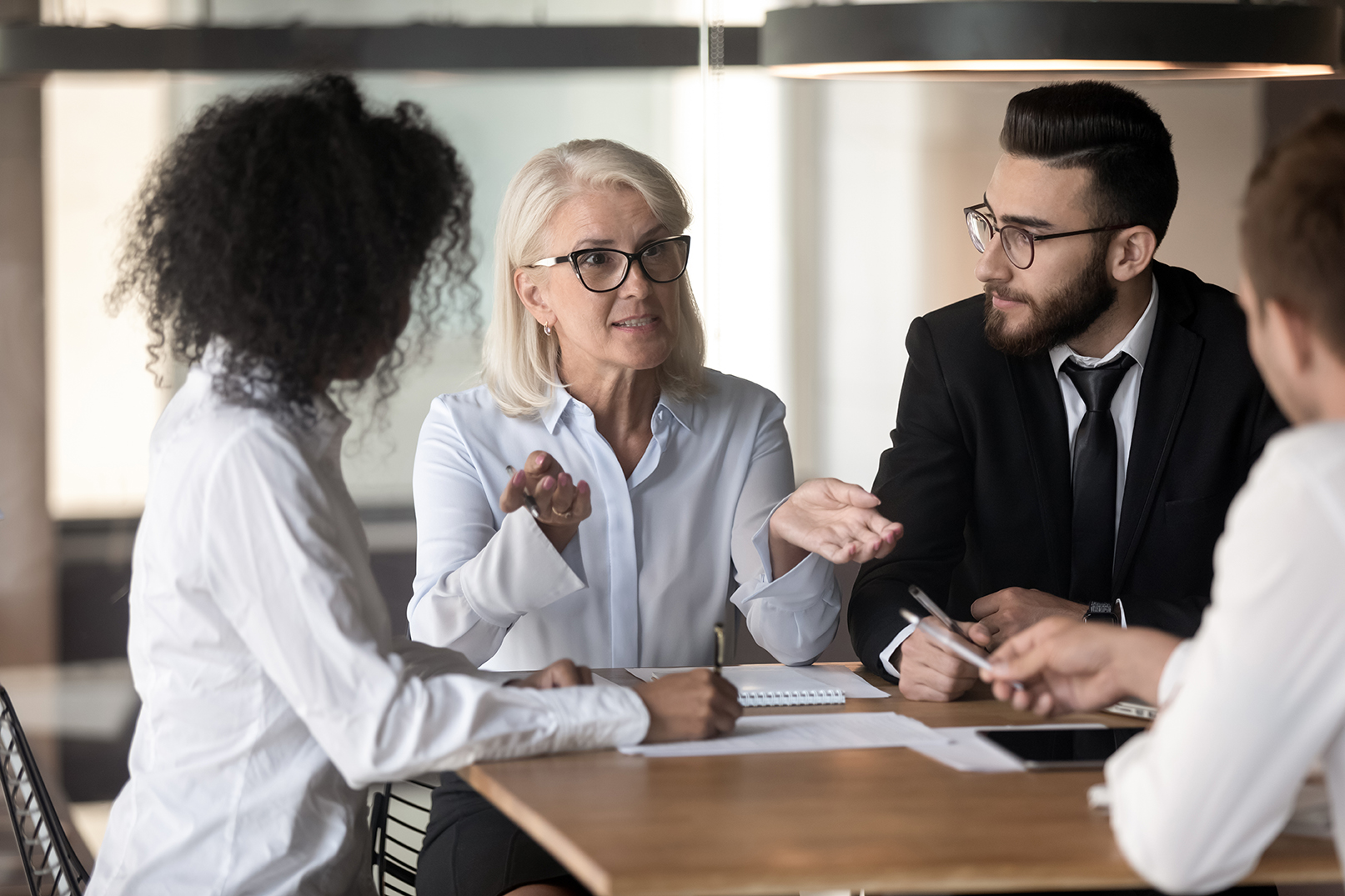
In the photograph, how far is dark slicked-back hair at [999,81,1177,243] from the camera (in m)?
2.38

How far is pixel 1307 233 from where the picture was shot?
3.38 ft

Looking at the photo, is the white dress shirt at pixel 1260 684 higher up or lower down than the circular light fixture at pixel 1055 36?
lower down

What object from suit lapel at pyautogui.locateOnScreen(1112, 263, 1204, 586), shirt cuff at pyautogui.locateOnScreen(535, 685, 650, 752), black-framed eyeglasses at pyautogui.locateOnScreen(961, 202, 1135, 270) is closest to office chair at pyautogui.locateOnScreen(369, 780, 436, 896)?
shirt cuff at pyautogui.locateOnScreen(535, 685, 650, 752)

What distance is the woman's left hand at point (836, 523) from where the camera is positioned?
6.40ft

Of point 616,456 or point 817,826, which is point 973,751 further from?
point 616,456

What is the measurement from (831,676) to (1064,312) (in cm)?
82

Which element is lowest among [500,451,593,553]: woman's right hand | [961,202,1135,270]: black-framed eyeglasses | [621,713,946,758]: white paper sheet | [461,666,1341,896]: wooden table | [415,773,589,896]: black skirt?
[415,773,589,896]: black skirt

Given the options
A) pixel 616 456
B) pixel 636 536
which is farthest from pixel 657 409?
pixel 636 536

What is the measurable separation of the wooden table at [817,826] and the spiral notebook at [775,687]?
0.91ft

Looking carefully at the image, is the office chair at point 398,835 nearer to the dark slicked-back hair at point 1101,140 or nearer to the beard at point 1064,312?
the beard at point 1064,312

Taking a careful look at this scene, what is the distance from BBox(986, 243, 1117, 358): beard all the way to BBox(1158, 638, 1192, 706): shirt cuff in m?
1.08

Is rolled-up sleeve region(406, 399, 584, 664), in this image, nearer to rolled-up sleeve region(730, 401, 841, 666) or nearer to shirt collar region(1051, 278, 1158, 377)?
rolled-up sleeve region(730, 401, 841, 666)

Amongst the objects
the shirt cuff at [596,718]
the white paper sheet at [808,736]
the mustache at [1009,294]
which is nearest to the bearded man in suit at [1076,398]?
the mustache at [1009,294]

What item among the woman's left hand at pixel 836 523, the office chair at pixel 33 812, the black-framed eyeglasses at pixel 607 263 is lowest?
the office chair at pixel 33 812
